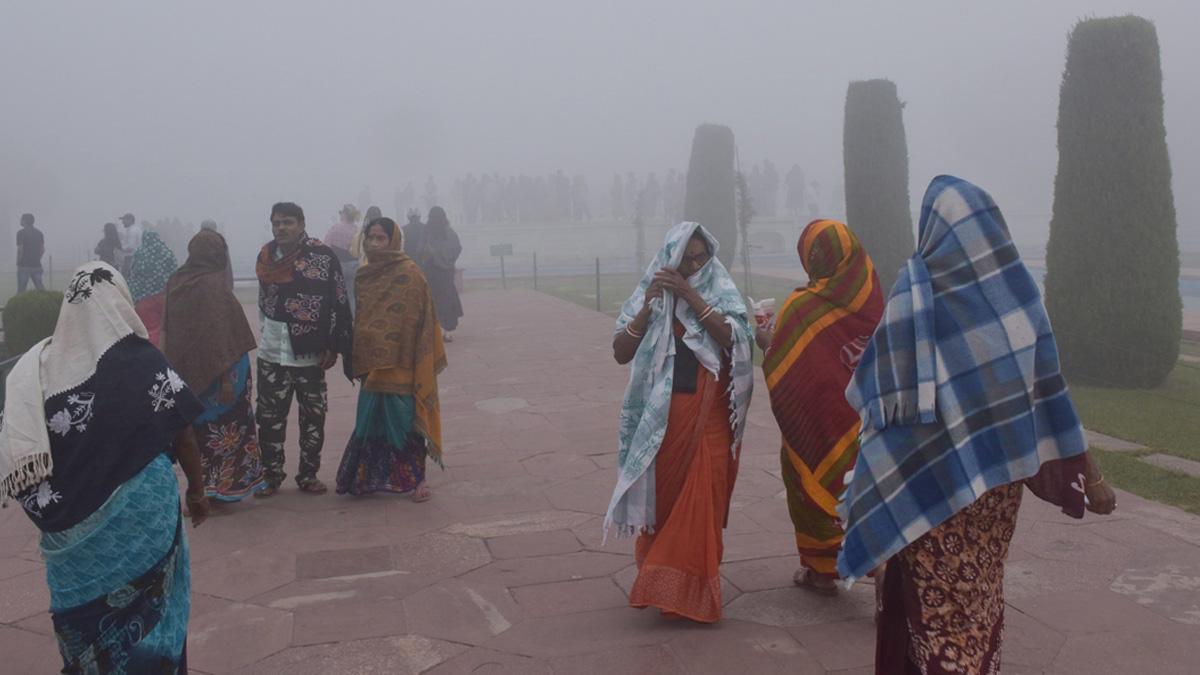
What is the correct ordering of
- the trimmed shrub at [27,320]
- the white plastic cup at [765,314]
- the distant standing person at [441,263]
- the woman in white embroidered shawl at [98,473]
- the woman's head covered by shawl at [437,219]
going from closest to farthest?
the woman in white embroidered shawl at [98,473], the white plastic cup at [765,314], the trimmed shrub at [27,320], the distant standing person at [441,263], the woman's head covered by shawl at [437,219]

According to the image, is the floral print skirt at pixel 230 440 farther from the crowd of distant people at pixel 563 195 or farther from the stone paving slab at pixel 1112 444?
the crowd of distant people at pixel 563 195

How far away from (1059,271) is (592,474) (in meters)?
6.48

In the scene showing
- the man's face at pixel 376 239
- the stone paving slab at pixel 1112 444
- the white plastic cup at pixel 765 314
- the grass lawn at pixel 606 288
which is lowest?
the grass lawn at pixel 606 288

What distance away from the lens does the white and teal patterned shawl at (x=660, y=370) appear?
3.78 meters

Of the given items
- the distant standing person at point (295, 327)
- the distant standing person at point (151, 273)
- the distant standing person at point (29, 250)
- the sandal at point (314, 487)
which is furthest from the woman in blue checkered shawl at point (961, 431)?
the distant standing person at point (29, 250)

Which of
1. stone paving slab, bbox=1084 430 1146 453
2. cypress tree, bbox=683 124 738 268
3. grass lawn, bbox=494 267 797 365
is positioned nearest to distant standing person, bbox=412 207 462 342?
grass lawn, bbox=494 267 797 365

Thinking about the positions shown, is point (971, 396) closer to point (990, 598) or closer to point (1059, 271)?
point (990, 598)

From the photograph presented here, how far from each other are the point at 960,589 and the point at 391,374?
144 inches

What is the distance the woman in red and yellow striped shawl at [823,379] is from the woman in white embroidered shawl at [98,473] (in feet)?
7.46

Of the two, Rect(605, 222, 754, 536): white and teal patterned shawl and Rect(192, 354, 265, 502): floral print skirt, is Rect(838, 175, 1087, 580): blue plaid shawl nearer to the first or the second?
Rect(605, 222, 754, 536): white and teal patterned shawl

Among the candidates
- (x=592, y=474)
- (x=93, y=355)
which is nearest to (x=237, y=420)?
(x=592, y=474)

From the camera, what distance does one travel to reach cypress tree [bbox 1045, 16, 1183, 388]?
32.1 feet

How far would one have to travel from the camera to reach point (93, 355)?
2742 mm

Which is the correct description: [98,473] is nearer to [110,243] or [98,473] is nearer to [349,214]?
[349,214]
